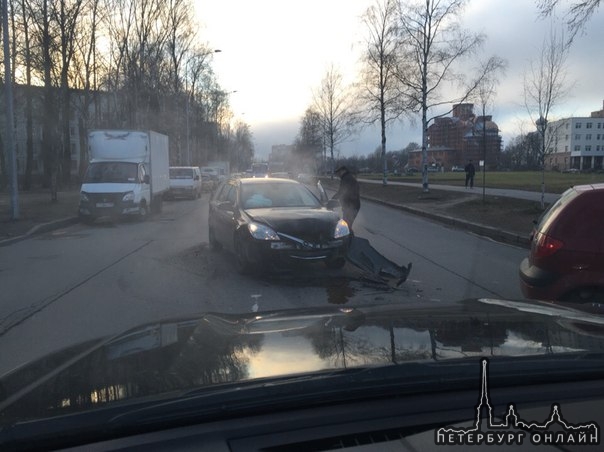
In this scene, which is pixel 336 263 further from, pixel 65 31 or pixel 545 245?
pixel 65 31

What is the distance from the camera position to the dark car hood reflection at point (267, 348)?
83.9 inches

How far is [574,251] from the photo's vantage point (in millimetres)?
5277

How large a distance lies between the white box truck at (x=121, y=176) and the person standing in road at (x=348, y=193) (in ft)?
29.2

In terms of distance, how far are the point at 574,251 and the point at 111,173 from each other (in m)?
17.1

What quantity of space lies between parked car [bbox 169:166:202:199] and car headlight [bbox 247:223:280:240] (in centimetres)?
2511

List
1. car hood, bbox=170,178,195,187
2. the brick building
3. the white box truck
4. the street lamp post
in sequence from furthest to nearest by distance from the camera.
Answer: car hood, bbox=170,178,195,187, the brick building, the white box truck, the street lamp post

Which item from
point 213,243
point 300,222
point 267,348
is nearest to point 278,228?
point 300,222

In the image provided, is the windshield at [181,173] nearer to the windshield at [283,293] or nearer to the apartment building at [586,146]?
the windshield at [283,293]

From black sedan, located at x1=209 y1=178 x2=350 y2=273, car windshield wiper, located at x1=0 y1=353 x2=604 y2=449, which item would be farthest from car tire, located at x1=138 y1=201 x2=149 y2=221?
car windshield wiper, located at x1=0 y1=353 x2=604 y2=449

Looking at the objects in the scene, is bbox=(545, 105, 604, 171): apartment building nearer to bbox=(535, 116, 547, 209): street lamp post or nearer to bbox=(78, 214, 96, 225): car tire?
bbox=(535, 116, 547, 209): street lamp post

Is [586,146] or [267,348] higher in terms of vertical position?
[586,146]

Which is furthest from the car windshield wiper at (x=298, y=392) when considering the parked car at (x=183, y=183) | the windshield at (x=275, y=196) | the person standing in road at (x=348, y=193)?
the parked car at (x=183, y=183)

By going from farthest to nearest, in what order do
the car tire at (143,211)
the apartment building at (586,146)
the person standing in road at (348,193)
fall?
the apartment building at (586,146), the car tire at (143,211), the person standing in road at (348,193)

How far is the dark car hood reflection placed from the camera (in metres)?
2.13
